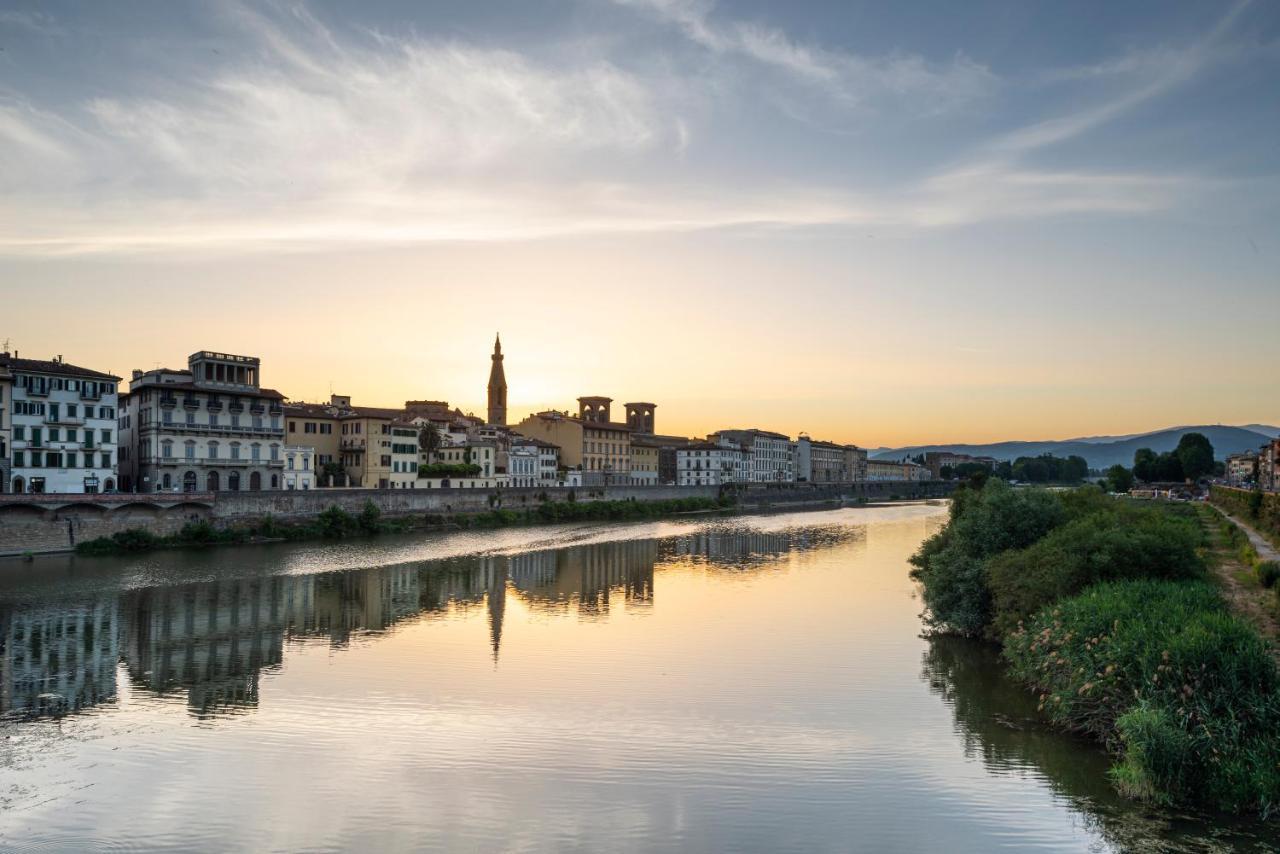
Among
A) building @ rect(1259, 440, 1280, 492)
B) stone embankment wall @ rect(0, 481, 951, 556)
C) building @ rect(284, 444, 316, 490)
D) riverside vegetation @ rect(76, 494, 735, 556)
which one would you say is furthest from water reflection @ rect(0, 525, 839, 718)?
building @ rect(1259, 440, 1280, 492)

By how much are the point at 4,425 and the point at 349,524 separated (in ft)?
57.0

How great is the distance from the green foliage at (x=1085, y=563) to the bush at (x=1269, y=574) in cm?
535

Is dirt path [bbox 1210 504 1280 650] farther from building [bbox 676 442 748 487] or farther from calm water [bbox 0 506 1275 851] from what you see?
building [bbox 676 442 748 487]

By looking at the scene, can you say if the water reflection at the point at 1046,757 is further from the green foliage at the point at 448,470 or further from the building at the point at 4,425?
the green foliage at the point at 448,470

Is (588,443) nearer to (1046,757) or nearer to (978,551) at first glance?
(978,551)

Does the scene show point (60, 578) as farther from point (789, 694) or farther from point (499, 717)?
point (789, 694)

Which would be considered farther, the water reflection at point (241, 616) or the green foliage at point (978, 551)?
the green foliage at point (978, 551)

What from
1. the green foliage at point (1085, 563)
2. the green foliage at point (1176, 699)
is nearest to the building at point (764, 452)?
the green foliage at point (1085, 563)

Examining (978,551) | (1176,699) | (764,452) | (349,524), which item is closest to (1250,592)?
(978,551)

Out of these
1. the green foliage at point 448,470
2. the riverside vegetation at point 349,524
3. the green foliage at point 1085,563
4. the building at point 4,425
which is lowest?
the riverside vegetation at point 349,524

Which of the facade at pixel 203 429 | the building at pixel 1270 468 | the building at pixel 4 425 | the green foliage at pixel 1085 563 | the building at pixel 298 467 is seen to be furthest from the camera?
the building at pixel 1270 468

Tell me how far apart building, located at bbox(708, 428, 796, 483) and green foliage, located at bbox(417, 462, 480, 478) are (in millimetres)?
53016

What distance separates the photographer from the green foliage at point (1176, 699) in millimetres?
12062

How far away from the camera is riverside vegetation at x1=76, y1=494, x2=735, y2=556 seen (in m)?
43.3
